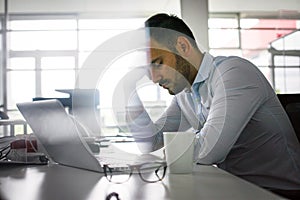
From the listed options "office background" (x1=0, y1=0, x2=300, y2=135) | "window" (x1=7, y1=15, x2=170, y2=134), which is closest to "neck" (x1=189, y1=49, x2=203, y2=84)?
"office background" (x1=0, y1=0, x2=300, y2=135)

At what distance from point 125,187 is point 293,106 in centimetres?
105

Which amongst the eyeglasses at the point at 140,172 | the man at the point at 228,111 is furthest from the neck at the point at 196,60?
the eyeglasses at the point at 140,172

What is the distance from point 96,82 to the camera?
1362 mm

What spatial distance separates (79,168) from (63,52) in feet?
23.0

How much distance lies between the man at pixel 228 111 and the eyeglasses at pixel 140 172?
0.69 feet

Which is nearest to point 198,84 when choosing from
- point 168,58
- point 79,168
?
point 168,58

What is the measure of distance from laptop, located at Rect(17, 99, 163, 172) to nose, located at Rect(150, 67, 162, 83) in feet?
1.59

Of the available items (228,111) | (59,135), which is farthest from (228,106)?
(59,135)

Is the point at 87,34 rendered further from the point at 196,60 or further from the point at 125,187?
the point at 125,187

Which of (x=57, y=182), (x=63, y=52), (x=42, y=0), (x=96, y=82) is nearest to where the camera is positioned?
(x=57, y=182)

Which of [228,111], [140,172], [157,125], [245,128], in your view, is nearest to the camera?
[140,172]

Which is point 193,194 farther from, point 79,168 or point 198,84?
point 198,84

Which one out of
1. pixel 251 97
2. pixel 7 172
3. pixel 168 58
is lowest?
pixel 7 172

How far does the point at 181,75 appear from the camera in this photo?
1.54 metres
